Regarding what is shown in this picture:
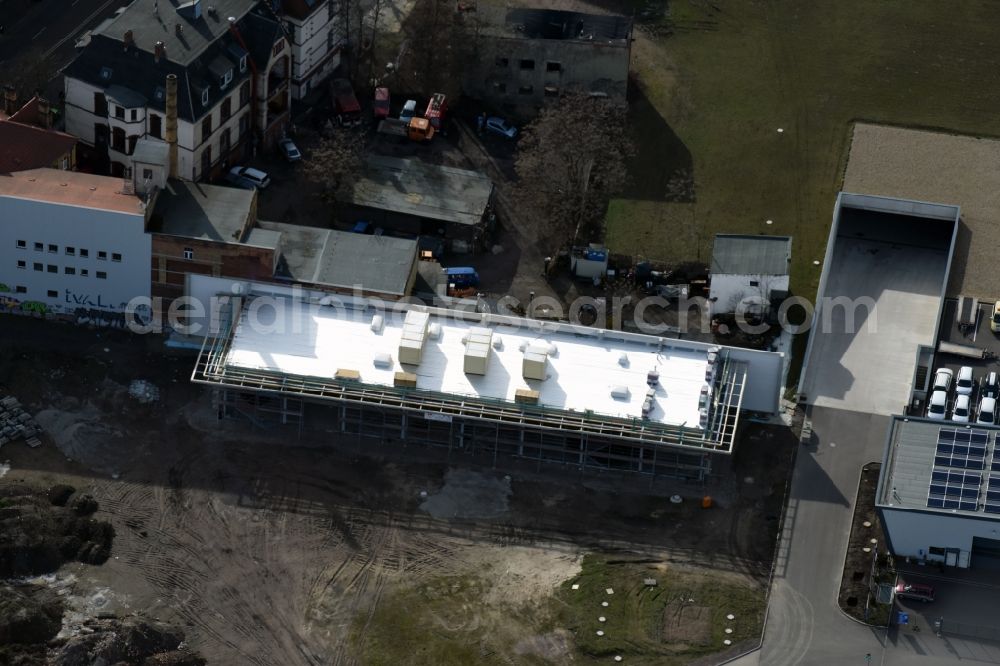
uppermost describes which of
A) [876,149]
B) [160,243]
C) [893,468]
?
[876,149]

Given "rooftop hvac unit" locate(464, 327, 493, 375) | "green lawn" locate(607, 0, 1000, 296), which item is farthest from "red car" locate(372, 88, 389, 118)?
"rooftop hvac unit" locate(464, 327, 493, 375)

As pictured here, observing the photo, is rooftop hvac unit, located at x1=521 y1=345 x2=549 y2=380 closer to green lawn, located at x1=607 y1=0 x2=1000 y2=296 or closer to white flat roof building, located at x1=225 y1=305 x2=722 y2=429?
white flat roof building, located at x1=225 y1=305 x2=722 y2=429

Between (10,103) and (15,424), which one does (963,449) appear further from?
(10,103)

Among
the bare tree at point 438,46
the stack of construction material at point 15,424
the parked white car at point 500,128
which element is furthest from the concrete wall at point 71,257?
the parked white car at point 500,128

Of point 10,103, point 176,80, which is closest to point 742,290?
point 176,80

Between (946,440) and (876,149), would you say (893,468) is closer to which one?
(946,440)

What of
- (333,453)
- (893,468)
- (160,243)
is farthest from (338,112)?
(893,468)
